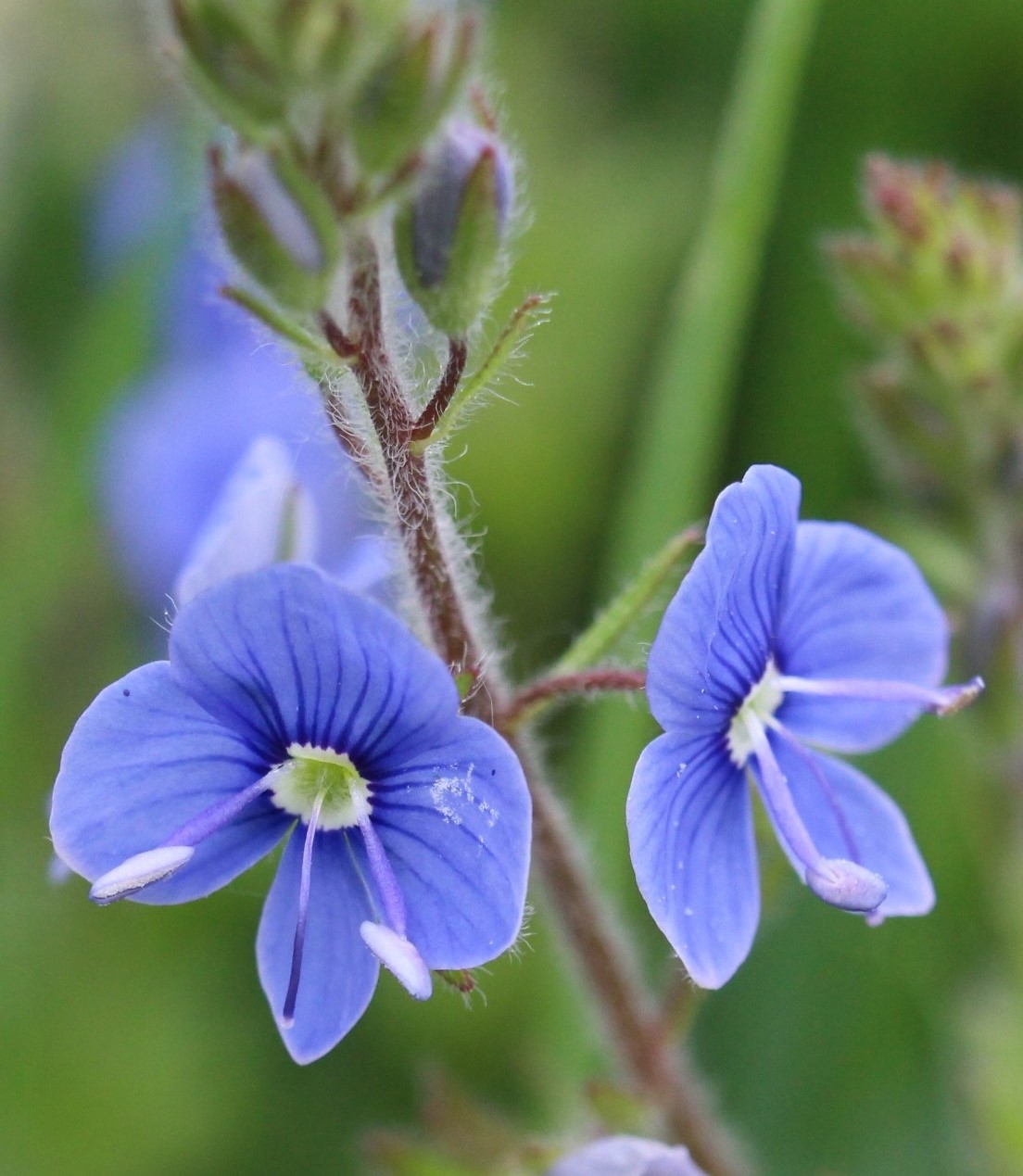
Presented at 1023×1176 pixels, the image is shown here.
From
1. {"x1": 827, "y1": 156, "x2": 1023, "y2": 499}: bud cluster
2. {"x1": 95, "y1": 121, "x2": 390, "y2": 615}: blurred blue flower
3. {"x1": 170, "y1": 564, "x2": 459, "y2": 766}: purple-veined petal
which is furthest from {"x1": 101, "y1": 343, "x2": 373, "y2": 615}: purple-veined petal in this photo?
{"x1": 170, "y1": 564, "x2": 459, "y2": 766}: purple-veined petal

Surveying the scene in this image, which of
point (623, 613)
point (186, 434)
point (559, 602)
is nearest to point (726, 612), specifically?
point (623, 613)

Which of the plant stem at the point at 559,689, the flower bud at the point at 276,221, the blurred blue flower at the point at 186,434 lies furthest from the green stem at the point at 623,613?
the blurred blue flower at the point at 186,434

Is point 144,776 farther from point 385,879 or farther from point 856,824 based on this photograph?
point 856,824

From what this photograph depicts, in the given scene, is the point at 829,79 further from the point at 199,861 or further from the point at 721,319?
the point at 199,861

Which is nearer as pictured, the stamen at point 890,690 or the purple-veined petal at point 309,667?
the purple-veined petal at point 309,667

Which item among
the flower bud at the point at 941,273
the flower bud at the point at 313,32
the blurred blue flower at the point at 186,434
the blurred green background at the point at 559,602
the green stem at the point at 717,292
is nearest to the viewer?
the flower bud at the point at 313,32

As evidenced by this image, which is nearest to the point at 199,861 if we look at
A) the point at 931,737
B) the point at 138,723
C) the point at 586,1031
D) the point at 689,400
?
the point at 138,723

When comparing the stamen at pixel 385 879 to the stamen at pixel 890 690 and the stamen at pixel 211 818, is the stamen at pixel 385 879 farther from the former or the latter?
the stamen at pixel 890 690

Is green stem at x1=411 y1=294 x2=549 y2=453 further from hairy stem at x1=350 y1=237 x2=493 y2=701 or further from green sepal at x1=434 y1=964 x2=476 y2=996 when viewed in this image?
green sepal at x1=434 y1=964 x2=476 y2=996
